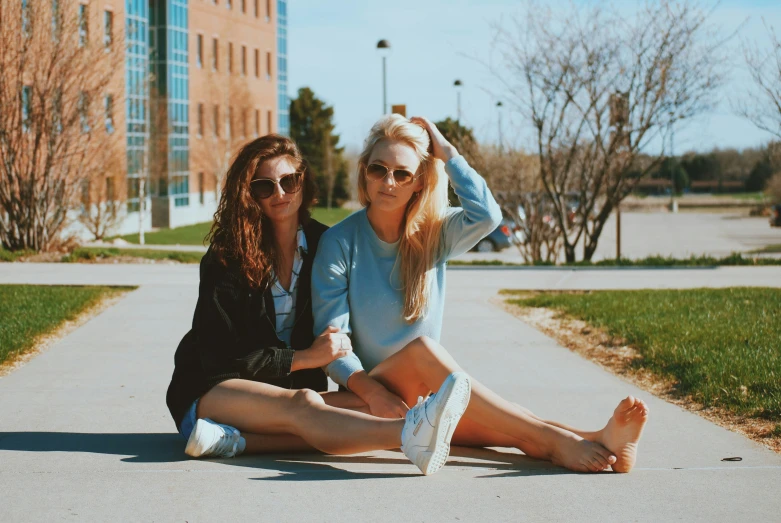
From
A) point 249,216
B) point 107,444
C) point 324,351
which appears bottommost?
point 107,444

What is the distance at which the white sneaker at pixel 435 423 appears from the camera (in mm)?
3555

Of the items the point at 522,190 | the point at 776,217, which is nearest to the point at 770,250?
the point at 522,190

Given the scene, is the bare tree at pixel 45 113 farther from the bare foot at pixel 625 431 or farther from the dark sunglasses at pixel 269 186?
the bare foot at pixel 625 431

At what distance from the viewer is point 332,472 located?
3.97 metres

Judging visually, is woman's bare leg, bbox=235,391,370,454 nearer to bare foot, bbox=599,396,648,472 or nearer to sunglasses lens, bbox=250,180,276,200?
sunglasses lens, bbox=250,180,276,200

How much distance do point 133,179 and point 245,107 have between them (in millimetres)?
13939

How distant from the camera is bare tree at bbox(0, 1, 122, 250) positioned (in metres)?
15.7

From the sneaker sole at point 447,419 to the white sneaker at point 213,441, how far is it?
0.84 m

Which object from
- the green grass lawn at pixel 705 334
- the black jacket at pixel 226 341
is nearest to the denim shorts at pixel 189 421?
the black jacket at pixel 226 341

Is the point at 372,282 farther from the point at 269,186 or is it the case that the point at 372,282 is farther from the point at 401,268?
the point at 269,186

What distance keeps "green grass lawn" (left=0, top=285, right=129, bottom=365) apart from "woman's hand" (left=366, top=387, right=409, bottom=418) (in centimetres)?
348

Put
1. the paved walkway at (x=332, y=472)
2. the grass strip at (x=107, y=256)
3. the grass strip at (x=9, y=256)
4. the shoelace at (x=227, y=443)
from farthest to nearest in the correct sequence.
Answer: the grass strip at (x=107, y=256), the grass strip at (x=9, y=256), the shoelace at (x=227, y=443), the paved walkway at (x=332, y=472)

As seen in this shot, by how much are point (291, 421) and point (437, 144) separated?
136cm

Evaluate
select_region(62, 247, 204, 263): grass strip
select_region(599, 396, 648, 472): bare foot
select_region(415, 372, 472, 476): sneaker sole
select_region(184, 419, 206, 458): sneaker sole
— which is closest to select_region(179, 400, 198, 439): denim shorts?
select_region(184, 419, 206, 458): sneaker sole
